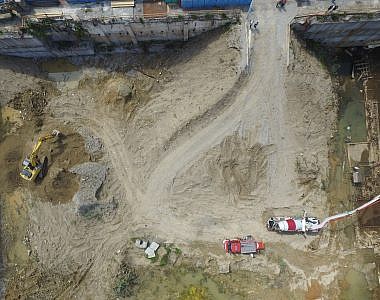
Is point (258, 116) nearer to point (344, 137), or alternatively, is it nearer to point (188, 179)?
point (188, 179)

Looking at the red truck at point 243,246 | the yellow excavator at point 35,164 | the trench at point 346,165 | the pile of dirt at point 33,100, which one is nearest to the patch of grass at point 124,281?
the red truck at point 243,246

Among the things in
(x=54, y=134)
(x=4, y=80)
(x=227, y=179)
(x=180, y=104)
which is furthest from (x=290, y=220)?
(x=4, y=80)

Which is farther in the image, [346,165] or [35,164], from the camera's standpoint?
[346,165]

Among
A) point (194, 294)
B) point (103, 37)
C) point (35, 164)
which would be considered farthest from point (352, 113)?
point (35, 164)

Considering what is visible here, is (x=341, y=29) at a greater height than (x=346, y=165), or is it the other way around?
(x=341, y=29)

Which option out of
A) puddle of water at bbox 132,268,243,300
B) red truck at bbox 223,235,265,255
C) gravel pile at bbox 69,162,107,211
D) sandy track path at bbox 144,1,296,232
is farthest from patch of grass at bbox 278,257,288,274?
gravel pile at bbox 69,162,107,211

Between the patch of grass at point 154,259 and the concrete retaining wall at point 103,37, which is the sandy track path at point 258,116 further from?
the concrete retaining wall at point 103,37

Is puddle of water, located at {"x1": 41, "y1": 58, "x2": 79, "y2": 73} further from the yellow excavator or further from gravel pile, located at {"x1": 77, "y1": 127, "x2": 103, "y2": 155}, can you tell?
gravel pile, located at {"x1": 77, "y1": 127, "x2": 103, "y2": 155}
